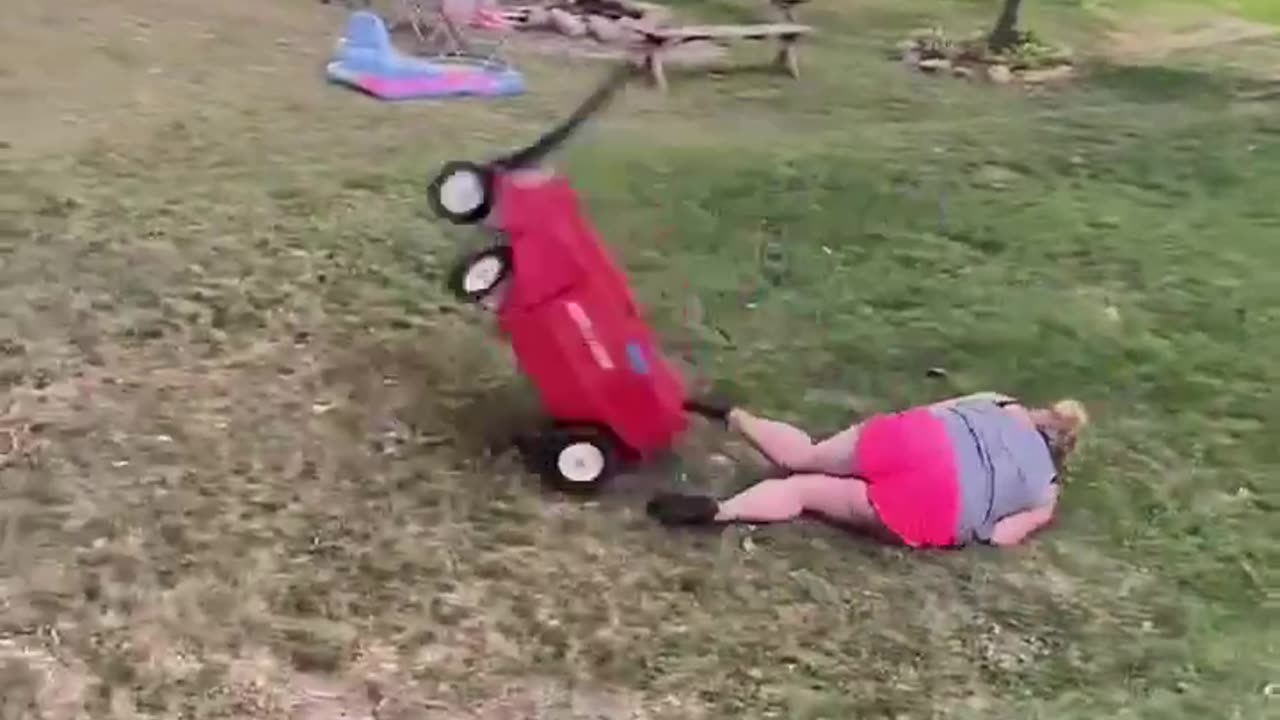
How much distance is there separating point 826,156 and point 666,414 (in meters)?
1.28

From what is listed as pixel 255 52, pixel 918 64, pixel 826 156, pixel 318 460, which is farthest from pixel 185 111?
pixel 918 64

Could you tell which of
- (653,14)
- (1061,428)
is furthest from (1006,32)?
(1061,428)

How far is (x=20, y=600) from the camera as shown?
4.27 feet

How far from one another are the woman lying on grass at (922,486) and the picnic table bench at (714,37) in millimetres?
1999

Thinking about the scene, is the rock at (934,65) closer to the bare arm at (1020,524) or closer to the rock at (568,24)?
the rock at (568,24)

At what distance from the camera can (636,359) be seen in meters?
1.61

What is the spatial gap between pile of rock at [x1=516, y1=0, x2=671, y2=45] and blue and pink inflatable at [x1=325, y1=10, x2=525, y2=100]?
2.28 feet

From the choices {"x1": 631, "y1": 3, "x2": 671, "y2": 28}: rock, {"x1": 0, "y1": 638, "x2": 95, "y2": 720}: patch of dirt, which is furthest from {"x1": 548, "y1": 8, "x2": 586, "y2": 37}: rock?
{"x1": 0, "y1": 638, "x2": 95, "y2": 720}: patch of dirt

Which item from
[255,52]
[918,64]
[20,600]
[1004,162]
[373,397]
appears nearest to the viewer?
[20,600]

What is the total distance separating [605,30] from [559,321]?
2.39 meters

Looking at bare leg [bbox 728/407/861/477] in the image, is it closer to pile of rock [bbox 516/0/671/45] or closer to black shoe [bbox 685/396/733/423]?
black shoe [bbox 685/396/733/423]

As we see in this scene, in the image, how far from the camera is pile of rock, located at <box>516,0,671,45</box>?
383cm

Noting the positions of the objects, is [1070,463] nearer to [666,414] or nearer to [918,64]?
[666,414]

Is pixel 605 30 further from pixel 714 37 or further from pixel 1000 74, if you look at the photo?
pixel 1000 74
